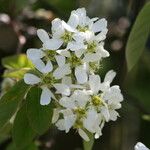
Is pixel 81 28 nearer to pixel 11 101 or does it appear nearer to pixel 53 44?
pixel 53 44

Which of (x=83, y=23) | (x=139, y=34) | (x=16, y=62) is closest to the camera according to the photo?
(x=83, y=23)

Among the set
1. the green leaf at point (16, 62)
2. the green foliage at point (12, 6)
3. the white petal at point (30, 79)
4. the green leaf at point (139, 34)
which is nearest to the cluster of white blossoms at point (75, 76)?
the white petal at point (30, 79)

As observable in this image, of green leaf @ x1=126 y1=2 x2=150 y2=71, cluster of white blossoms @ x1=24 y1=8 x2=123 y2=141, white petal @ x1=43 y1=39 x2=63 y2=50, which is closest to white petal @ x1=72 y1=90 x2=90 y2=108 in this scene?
cluster of white blossoms @ x1=24 y1=8 x2=123 y2=141

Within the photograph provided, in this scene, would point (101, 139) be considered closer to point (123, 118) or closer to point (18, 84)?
point (123, 118)

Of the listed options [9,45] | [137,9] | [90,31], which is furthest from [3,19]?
[90,31]

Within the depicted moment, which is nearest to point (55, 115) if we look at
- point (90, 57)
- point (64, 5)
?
point (90, 57)

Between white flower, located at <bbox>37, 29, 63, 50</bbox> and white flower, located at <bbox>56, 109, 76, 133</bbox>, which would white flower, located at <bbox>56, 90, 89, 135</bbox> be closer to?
white flower, located at <bbox>56, 109, 76, 133</bbox>
